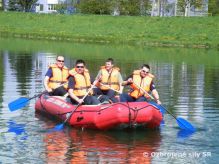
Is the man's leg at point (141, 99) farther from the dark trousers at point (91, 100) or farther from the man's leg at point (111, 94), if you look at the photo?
the dark trousers at point (91, 100)

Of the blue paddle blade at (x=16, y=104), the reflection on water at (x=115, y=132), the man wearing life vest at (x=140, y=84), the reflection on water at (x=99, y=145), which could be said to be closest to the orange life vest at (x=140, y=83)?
the man wearing life vest at (x=140, y=84)

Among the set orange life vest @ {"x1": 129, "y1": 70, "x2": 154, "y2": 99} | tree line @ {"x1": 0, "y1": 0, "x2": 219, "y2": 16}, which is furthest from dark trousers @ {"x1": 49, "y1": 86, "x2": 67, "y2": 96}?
tree line @ {"x1": 0, "y1": 0, "x2": 219, "y2": 16}

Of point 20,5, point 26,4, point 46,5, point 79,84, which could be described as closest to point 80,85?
point 79,84

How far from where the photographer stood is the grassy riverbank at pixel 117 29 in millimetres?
53938

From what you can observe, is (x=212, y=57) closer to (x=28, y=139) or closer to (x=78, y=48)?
(x=78, y=48)

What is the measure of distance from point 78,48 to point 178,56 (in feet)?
27.2

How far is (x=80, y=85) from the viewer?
53.6 ft

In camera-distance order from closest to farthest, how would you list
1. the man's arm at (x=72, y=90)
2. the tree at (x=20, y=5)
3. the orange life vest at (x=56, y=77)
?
the man's arm at (x=72, y=90), the orange life vest at (x=56, y=77), the tree at (x=20, y=5)

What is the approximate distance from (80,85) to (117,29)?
42.9 m

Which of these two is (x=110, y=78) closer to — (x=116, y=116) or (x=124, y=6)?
(x=116, y=116)

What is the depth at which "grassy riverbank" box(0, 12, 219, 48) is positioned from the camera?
5394 centimetres

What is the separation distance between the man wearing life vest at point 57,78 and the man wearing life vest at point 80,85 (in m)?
1.87

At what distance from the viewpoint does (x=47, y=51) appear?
42.4 m

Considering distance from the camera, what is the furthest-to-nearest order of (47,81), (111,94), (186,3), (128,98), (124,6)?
1. (124,6)
2. (186,3)
3. (47,81)
4. (111,94)
5. (128,98)
